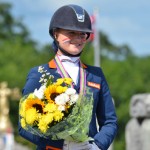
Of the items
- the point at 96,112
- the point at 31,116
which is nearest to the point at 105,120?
the point at 96,112

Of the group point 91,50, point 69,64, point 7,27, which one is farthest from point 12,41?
point 69,64

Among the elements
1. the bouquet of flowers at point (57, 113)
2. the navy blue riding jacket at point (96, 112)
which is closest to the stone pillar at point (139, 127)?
the navy blue riding jacket at point (96, 112)

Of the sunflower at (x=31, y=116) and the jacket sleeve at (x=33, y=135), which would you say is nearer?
the sunflower at (x=31, y=116)

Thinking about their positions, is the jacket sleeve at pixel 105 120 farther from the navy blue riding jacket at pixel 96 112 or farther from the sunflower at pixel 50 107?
the sunflower at pixel 50 107

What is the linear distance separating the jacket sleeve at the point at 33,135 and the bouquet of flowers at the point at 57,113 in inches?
5.5

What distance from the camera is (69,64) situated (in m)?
4.68

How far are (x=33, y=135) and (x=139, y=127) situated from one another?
241 inches

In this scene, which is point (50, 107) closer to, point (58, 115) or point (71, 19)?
point (58, 115)

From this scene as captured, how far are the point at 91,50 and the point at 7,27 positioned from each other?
29.0ft

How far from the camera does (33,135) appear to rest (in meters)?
4.45

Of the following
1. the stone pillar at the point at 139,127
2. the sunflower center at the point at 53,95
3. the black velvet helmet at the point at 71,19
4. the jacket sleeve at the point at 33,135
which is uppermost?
the black velvet helmet at the point at 71,19

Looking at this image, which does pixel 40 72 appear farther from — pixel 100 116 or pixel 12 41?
pixel 12 41

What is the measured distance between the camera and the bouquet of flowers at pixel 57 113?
4.19 m

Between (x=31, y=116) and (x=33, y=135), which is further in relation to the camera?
(x=33, y=135)
